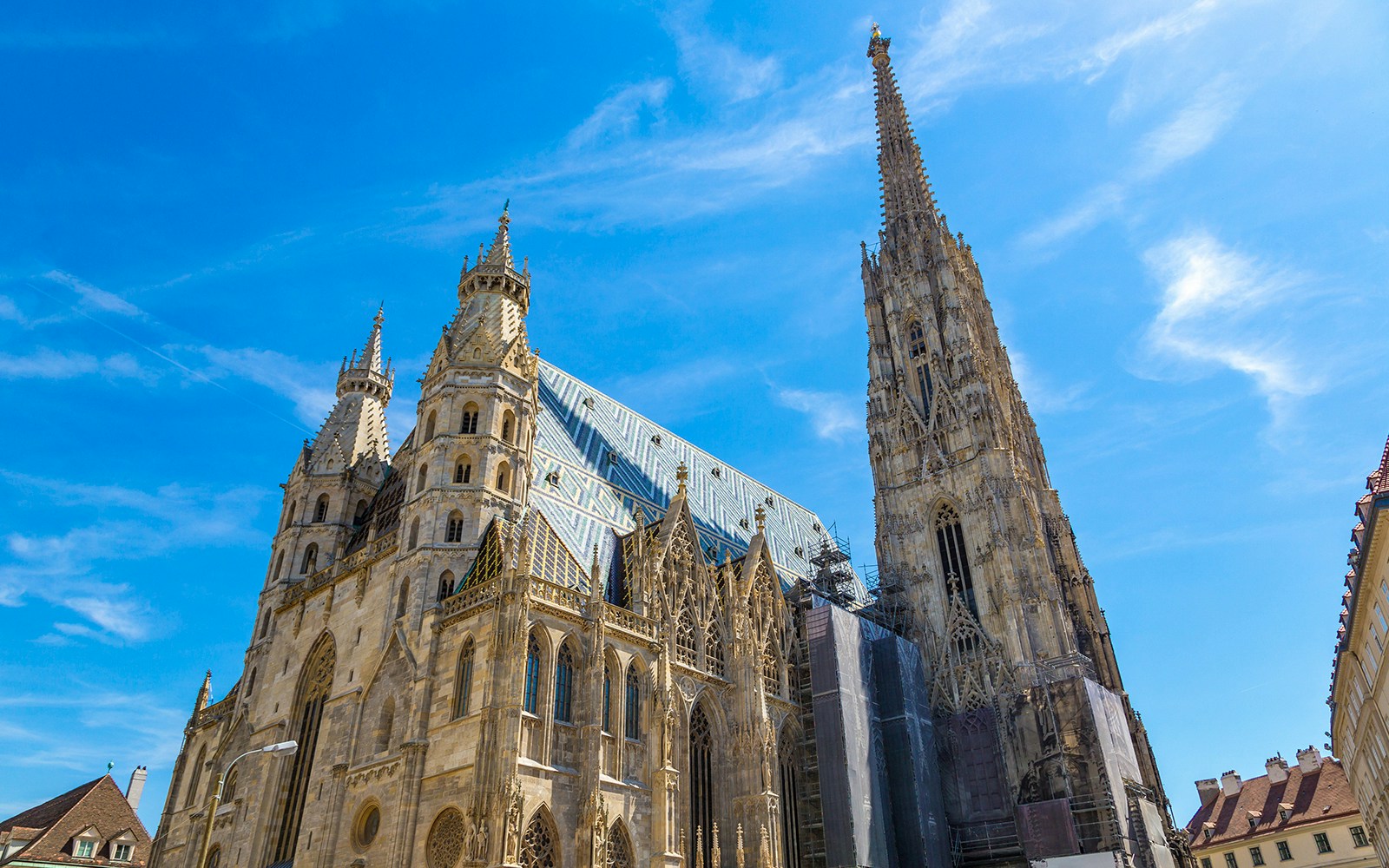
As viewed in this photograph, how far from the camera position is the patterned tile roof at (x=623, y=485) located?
37625 millimetres

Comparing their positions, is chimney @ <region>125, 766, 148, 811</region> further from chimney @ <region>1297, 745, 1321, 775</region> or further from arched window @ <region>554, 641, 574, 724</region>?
chimney @ <region>1297, 745, 1321, 775</region>

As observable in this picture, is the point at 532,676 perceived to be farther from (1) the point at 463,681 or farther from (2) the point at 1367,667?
(2) the point at 1367,667

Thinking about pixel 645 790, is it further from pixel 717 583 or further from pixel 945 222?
pixel 945 222

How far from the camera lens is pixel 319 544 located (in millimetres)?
39219

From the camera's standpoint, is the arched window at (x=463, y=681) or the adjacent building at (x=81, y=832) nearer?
the arched window at (x=463, y=681)

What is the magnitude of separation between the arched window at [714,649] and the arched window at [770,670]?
2.03 m

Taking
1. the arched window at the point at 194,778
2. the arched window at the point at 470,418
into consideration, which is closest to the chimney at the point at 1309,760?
the arched window at the point at 470,418

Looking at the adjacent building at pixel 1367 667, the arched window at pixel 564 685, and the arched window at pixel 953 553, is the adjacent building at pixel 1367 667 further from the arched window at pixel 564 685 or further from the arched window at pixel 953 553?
the arched window at pixel 564 685

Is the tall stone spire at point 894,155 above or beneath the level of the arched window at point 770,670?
above

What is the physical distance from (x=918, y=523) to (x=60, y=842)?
44017 millimetres

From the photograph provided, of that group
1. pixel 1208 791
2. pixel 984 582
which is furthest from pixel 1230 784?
pixel 984 582

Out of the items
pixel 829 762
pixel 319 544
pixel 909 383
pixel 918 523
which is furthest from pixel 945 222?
pixel 319 544

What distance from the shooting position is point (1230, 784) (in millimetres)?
54469

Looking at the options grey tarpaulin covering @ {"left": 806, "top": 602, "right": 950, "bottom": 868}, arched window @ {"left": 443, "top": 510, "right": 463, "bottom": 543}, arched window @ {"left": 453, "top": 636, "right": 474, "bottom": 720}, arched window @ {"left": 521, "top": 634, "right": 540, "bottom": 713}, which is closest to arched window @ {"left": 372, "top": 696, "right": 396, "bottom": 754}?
arched window @ {"left": 453, "top": 636, "right": 474, "bottom": 720}
